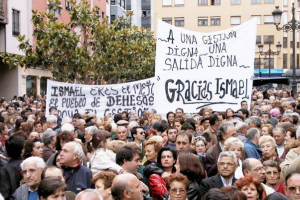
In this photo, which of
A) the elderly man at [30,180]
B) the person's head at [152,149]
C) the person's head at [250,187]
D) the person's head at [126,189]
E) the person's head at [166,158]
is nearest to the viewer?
the person's head at [126,189]

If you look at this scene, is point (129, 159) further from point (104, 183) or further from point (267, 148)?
point (267, 148)

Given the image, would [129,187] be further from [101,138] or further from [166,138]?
[166,138]

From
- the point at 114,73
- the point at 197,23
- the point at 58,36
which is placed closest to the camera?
the point at 58,36

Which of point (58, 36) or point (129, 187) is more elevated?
point (58, 36)

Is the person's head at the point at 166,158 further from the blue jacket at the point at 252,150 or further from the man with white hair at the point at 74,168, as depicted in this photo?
the blue jacket at the point at 252,150

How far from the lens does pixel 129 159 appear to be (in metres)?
6.78

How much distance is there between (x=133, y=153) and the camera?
6.84 meters

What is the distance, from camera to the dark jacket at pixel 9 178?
709 centimetres

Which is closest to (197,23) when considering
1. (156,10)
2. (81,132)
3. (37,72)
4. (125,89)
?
(156,10)

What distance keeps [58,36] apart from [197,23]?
55257 millimetres

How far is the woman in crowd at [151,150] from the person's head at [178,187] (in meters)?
1.68

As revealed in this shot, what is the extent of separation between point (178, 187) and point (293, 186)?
3.88 feet

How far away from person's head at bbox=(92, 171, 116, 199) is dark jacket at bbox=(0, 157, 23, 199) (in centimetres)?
165

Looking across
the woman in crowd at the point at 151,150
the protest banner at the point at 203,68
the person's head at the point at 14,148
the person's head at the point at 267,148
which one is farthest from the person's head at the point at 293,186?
the protest banner at the point at 203,68
